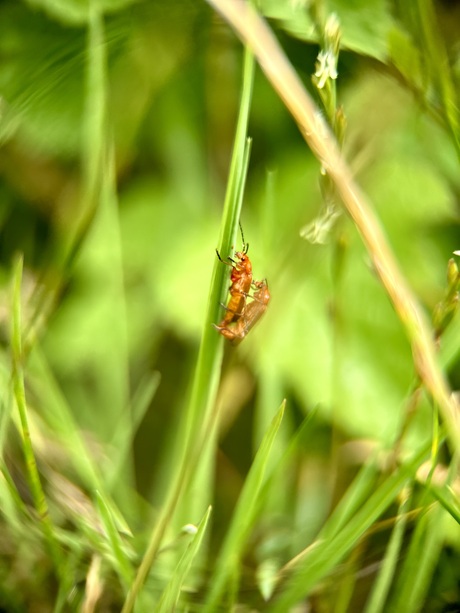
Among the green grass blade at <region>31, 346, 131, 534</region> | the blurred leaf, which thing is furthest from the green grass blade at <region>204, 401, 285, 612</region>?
the blurred leaf

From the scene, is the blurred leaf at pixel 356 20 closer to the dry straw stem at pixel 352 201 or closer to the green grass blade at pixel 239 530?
the dry straw stem at pixel 352 201

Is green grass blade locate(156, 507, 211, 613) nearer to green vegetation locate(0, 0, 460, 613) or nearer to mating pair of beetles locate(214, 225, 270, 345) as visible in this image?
green vegetation locate(0, 0, 460, 613)

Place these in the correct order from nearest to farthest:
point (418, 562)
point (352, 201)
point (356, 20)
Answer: point (352, 201) → point (418, 562) → point (356, 20)

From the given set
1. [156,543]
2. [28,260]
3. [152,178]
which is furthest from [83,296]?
[156,543]

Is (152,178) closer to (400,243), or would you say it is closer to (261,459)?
(400,243)

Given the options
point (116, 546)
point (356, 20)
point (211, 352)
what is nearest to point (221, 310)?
point (211, 352)

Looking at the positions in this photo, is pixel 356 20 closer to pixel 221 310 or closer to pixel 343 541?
pixel 221 310

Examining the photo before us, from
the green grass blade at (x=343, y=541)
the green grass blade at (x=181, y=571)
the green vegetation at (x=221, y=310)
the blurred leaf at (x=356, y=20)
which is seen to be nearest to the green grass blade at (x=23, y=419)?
the green vegetation at (x=221, y=310)
